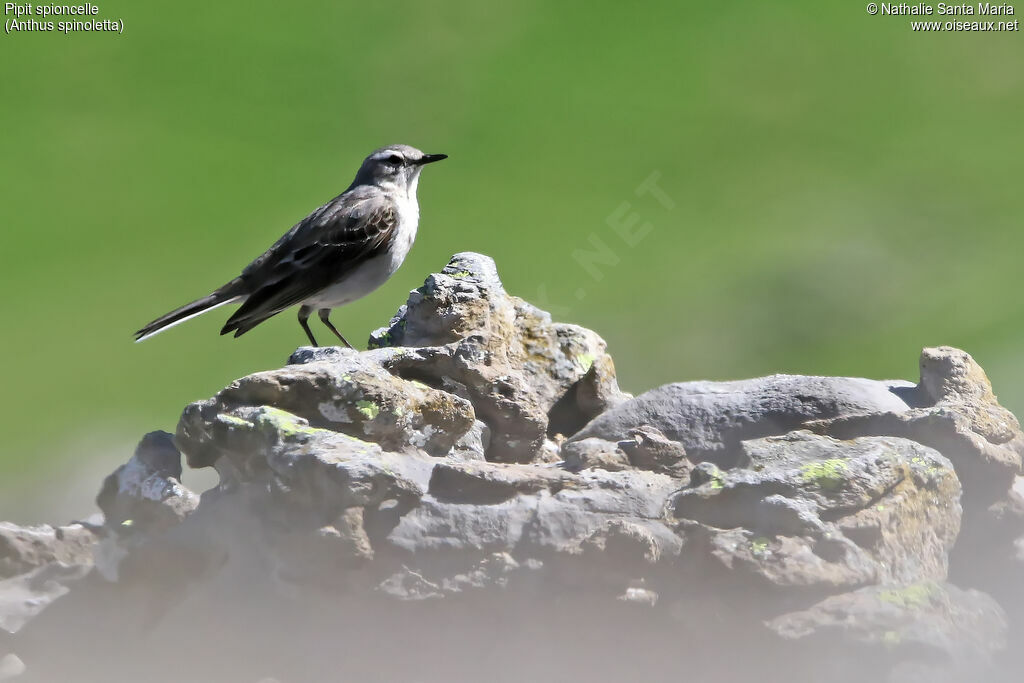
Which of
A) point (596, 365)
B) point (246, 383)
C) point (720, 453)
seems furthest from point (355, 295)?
point (720, 453)

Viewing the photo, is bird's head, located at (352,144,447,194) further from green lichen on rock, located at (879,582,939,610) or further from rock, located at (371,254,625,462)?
green lichen on rock, located at (879,582,939,610)

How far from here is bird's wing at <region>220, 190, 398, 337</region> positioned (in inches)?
355

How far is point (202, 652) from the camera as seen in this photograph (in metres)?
5.73

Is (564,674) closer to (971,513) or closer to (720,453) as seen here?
(720,453)

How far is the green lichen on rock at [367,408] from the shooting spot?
5.97 meters

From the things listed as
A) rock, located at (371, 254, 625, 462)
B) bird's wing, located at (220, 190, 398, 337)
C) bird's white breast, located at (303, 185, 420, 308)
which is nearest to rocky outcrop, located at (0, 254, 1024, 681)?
rock, located at (371, 254, 625, 462)

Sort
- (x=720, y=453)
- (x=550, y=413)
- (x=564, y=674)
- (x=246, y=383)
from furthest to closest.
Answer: (x=550, y=413), (x=720, y=453), (x=246, y=383), (x=564, y=674)

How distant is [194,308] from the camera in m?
9.02

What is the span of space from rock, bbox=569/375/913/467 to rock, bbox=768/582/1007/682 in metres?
1.38

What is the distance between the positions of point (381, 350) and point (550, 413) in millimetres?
1489

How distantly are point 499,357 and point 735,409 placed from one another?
1705 millimetres

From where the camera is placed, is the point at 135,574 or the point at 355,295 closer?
the point at 135,574

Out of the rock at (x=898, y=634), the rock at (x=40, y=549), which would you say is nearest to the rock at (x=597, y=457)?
the rock at (x=898, y=634)

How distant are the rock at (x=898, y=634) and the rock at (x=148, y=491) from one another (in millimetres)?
3527
